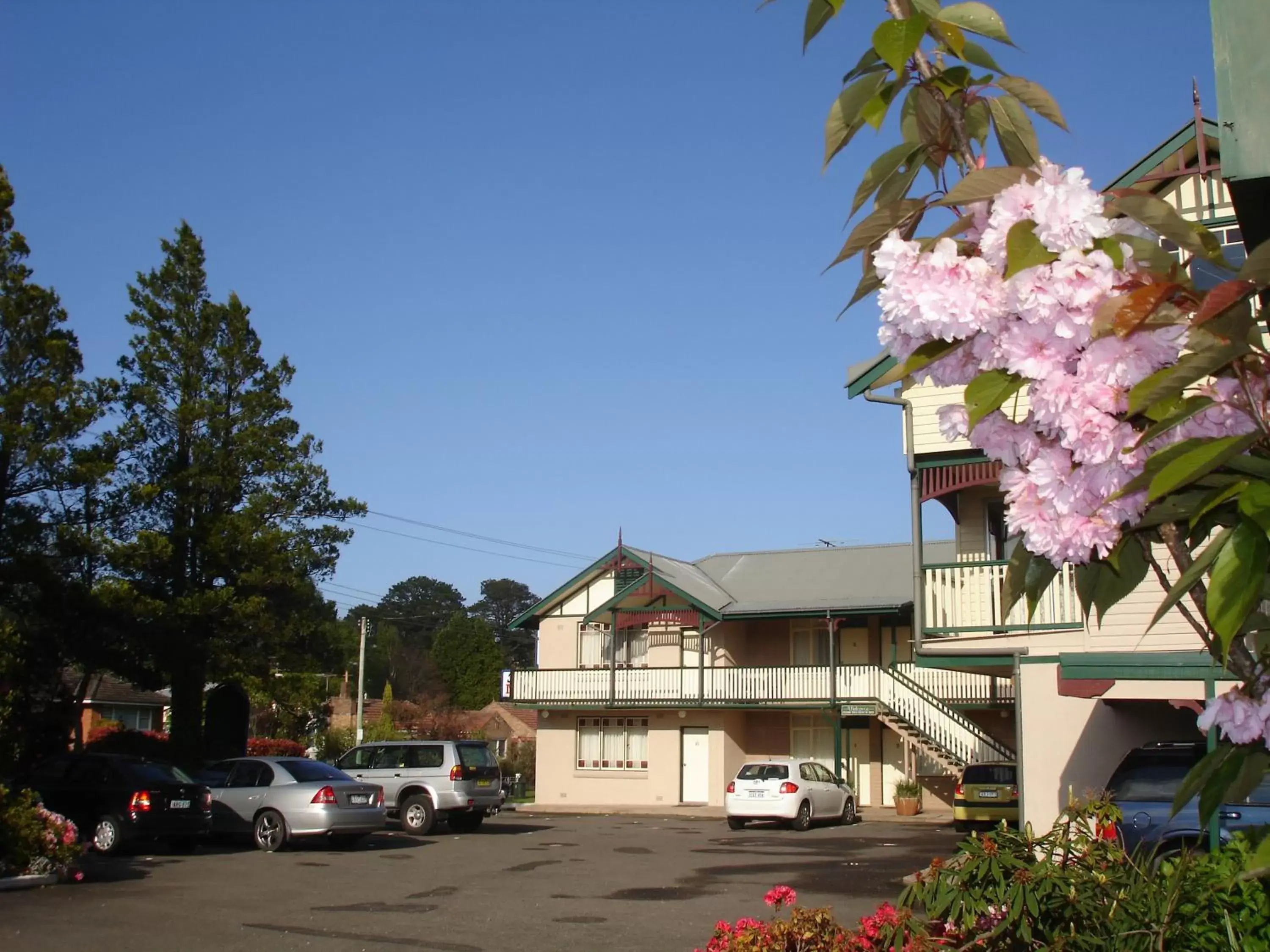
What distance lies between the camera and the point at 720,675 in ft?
122

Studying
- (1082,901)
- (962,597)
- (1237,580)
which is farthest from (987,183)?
(962,597)

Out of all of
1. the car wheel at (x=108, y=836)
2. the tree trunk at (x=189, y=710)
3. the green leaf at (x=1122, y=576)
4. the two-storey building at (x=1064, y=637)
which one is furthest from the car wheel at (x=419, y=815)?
the green leaf at (x=1122, y=576)

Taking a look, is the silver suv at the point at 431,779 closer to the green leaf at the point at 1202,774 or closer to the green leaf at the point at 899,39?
the green leaf at the point at 1202,774

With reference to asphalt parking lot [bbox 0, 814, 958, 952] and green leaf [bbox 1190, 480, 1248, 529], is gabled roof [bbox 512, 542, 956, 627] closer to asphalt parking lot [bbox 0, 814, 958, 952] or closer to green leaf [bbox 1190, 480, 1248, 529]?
asphalt parking lot [bbox 0, 814, 958, 952]

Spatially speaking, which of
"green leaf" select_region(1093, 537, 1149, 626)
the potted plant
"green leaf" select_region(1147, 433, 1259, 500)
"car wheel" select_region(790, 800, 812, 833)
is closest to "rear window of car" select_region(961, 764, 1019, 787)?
"car wheel" select_region(790, 800, 812, 833)

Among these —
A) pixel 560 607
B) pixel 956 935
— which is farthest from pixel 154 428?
pixel 956 935

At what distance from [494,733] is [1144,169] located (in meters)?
52.6

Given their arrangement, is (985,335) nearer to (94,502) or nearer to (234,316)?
(94,502)

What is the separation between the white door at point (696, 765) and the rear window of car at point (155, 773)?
20.3m

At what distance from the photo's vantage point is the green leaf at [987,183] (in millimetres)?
2121

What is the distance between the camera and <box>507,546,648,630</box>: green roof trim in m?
40.1

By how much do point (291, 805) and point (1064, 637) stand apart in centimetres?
1266

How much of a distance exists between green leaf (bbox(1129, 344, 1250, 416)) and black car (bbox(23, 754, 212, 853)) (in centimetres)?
1982

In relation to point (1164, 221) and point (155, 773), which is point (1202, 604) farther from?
point (155, 773)
